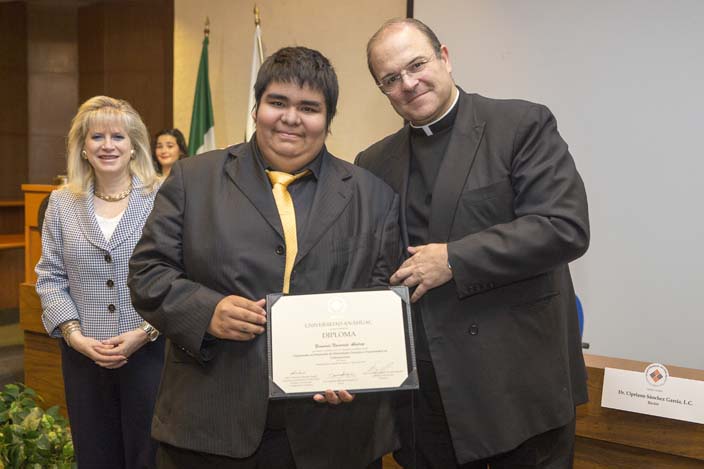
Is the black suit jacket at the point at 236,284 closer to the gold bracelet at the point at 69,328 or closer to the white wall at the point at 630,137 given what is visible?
the gold bracelet at the point at 69,328

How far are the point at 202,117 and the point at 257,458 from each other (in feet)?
14.6

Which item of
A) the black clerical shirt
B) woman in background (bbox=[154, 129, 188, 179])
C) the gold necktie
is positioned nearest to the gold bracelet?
the gold necktie

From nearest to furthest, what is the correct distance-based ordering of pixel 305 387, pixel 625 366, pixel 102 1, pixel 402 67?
pixel 305 387
pixel 402 67
pixel 625 366
pixel 102 1

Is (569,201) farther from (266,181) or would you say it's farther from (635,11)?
(635,11)

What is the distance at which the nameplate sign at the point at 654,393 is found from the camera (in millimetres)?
2193

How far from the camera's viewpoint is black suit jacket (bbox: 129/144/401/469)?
5.48 feet

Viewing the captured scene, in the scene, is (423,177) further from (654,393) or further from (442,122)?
(654,393)

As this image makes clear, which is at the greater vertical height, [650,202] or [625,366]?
[650,202]

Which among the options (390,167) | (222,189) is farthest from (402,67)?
(222,189)

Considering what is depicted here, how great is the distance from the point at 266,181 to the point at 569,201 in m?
0.73

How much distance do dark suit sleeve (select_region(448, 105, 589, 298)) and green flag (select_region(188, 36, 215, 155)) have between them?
14.0ft

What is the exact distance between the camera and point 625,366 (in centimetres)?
240

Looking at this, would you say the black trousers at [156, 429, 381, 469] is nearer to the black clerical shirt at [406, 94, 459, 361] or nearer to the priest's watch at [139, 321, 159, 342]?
the black clerical shirt at [406, 94, 459, 361]
